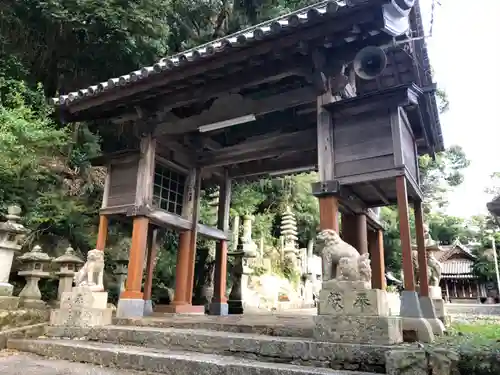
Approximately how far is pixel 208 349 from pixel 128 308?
255cm

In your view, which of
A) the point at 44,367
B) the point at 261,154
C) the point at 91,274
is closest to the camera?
the point at 44,367

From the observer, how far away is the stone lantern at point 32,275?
7301 mm

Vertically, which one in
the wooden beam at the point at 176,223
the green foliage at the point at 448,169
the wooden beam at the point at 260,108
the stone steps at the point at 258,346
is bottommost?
the stone steps at the point at 258,346

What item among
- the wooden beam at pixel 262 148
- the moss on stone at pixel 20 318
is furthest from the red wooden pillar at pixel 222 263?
the moss on stone at pixel 20 318

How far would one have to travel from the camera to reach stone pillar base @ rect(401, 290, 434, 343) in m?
4.77

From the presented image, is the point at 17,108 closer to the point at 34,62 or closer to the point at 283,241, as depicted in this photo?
the point at 34,62

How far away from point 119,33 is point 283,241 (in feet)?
37.4

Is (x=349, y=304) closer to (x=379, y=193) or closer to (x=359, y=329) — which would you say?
(x=359, y=329)

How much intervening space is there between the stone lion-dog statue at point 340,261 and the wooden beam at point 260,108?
2.65m

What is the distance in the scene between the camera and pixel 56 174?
1080cm

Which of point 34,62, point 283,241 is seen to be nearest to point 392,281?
point 283,241

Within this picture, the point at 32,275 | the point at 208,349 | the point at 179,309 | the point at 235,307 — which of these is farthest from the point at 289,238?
the point at 208,349

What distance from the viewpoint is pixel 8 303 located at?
6.56 m

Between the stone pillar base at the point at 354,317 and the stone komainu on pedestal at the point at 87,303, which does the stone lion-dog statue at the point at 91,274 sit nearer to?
the stone komainu on pedestal at the point at 87,303
